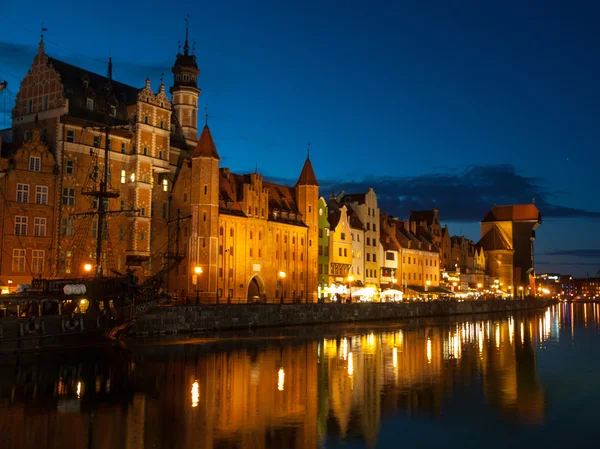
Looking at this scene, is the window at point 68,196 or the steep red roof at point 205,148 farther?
the steep red roof at point 205,148

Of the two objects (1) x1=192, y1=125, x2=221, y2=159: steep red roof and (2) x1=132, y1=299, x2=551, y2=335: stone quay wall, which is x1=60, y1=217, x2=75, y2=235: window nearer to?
(2) x1=132, y1=299, x2=551, y2=335: stone quay wall

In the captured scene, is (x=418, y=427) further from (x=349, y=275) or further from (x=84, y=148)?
(x=349, y=275)

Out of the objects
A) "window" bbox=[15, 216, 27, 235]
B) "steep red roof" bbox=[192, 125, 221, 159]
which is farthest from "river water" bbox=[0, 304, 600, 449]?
"steep red roof" bbox=[192, 125, 221, 159]

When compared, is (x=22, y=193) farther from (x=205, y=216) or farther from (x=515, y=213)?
(x=515, y=213)

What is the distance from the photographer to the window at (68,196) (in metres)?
68.5

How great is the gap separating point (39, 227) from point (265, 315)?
25.3 meters

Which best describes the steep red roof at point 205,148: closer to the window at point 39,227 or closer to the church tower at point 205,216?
the church tower at point 205,216

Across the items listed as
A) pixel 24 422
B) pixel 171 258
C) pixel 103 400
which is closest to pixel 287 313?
pixel 171 258

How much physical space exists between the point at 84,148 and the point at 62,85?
6677 millimetres

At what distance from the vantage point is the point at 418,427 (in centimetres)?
2775

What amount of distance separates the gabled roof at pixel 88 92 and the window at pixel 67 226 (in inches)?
421

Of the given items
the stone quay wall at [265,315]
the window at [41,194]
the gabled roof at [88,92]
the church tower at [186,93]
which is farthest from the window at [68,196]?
the church tower at [186,93]

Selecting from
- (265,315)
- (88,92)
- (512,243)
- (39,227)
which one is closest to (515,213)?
(512,243)

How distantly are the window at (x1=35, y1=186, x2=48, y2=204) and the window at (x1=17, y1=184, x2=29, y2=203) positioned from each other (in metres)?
1.06
